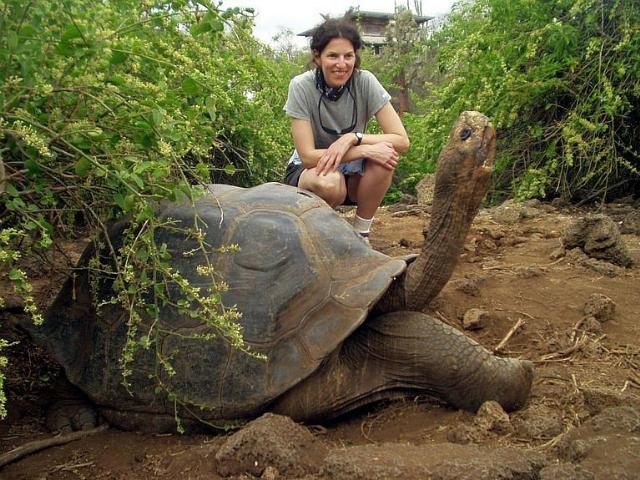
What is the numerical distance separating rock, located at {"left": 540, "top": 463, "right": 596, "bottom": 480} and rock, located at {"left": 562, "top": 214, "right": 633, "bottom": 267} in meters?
2.74

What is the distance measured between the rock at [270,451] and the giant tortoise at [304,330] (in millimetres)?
310

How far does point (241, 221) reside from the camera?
2850mm

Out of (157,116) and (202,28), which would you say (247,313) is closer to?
(157,116)

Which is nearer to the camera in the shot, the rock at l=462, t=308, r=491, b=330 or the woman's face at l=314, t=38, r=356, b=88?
the rock at l=462, t=308, r=491, b=330

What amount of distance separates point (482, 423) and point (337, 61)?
2.43 metres

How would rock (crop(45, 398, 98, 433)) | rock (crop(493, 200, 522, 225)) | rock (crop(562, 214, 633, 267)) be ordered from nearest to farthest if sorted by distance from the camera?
rock (crop(45, 398, 98, 433)) < rock (crop(562, 214, 633, 267)) < rock (crop(493, 200, 522, 225))

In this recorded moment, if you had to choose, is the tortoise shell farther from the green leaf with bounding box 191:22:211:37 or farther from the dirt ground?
the green leaf with bounding box 191:22:211:37

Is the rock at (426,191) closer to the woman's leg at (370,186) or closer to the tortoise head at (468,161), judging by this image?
the woman's leg at (370,186)

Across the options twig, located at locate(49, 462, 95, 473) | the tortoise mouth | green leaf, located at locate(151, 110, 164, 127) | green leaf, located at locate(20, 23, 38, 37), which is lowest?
twig, located at locate(49, 462, 95, 473)

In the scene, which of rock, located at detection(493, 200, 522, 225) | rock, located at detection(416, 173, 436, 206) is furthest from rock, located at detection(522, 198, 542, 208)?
rock, located at detection(416, 173, 436, 206)

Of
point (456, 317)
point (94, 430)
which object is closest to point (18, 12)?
point (94, 430)

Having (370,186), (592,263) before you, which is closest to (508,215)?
(592,263)

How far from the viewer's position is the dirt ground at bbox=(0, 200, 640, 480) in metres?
1.99

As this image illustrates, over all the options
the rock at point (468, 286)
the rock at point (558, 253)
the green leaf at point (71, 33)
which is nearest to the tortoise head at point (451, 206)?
the rock at point (468, 286)
